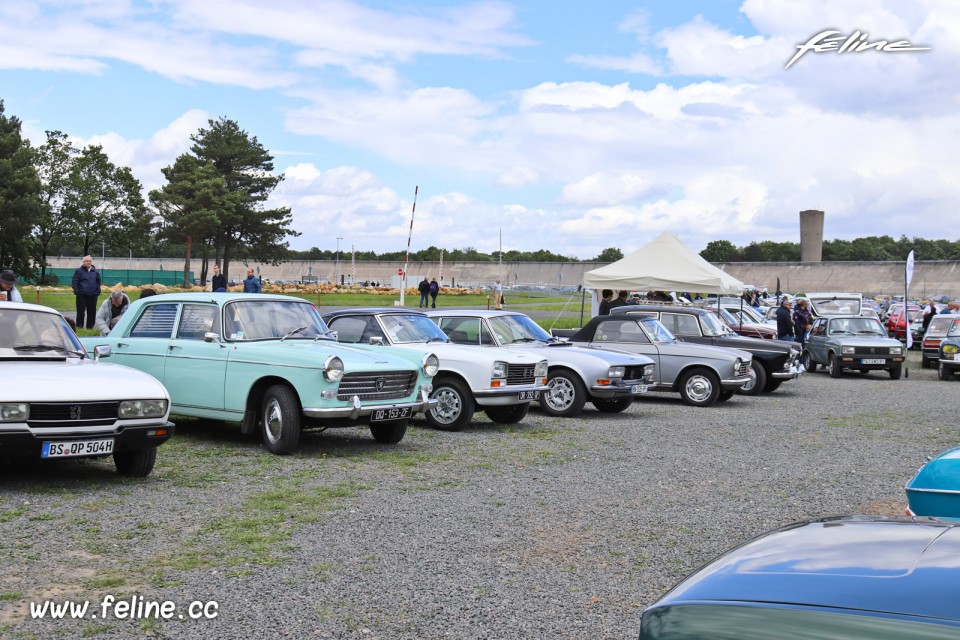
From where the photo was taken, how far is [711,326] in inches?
712

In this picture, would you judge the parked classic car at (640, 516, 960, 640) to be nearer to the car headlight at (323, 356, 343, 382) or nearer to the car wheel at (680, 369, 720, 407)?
the car headlight at (323, 356, 343, 382)

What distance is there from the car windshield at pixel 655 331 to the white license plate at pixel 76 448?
10.7 metres

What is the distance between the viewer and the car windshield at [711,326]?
1792 cm

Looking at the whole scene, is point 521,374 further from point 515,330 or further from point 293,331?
point 293,331

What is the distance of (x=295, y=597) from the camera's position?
5074 millimetres

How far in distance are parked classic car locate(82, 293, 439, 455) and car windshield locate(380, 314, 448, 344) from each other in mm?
994

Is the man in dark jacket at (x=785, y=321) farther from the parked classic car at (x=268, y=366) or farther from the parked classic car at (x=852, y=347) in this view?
the parked classic car at (x=268, y=366)

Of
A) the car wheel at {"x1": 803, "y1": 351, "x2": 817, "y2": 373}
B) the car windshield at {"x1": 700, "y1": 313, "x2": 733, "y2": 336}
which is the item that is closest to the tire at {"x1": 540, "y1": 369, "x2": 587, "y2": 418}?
the car windshield at {"x1": 700, "y1": 313, "x2": 733, "y2": 336}

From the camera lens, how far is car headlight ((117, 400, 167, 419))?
758 centimetres

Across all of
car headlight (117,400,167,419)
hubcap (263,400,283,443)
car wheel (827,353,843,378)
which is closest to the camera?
car headlight (117,400,167,419)

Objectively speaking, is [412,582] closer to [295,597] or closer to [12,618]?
[295,597]

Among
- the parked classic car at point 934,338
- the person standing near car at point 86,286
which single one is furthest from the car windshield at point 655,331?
the parked classic car at point 934,338

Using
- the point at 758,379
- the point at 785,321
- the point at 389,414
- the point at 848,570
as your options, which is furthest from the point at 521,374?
the point at 785,321

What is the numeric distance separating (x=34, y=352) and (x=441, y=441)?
4.64 metres
